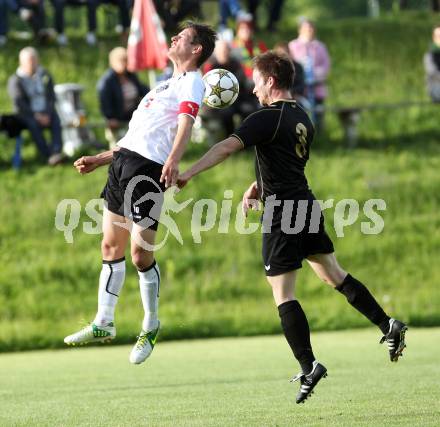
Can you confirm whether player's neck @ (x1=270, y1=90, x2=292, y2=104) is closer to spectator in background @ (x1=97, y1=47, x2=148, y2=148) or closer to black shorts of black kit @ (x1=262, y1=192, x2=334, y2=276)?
black shorts of black kit @ (x1=262, y1=192, x2=334, y2=276)

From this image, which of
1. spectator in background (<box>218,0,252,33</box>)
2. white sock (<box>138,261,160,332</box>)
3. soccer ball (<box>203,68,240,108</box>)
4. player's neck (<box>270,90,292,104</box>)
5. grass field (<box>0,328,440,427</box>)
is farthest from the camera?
spectator in background (<box>218,0,252,33</box>)

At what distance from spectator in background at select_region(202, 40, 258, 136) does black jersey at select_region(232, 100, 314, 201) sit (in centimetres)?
880

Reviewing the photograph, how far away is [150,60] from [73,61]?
427cm

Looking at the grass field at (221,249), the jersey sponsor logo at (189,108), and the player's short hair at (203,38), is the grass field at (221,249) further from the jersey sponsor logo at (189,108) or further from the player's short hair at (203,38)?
the jersey sponsor logo at (189,108)

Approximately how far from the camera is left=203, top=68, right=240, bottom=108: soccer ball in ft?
26.9

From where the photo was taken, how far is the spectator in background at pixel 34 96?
643 inches

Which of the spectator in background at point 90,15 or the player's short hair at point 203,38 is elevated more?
the spectator in background at point 90,15

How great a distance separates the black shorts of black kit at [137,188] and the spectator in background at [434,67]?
1151 centimetres

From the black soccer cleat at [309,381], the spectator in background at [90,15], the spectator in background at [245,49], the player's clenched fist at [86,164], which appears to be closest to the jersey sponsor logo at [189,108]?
the player's clenched fist at [86,164]

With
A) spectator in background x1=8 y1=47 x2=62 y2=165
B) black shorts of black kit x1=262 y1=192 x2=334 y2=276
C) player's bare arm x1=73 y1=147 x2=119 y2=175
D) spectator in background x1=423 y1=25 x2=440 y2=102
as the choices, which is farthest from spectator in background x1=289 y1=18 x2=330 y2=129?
black shorts of black kit x1=262 y1=192 x2=334 y2=276

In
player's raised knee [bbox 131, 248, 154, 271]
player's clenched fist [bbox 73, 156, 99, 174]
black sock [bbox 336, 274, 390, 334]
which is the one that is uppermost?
player's clenched fist [bbox 73, 156, 99, 174]

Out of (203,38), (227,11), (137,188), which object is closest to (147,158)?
(137,188)

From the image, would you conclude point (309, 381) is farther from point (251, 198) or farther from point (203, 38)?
point (203, 38)

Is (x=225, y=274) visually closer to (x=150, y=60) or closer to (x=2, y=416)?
(x=150, y=60)
